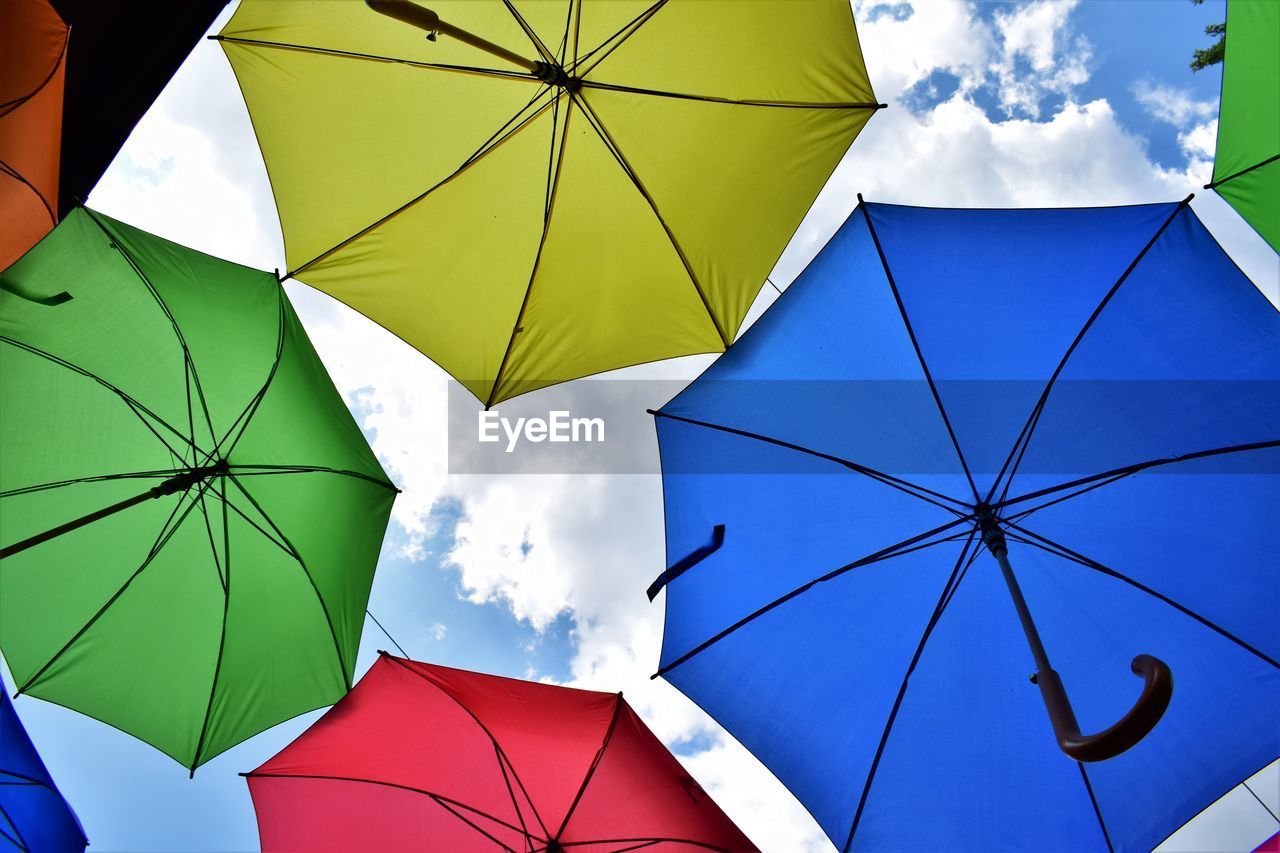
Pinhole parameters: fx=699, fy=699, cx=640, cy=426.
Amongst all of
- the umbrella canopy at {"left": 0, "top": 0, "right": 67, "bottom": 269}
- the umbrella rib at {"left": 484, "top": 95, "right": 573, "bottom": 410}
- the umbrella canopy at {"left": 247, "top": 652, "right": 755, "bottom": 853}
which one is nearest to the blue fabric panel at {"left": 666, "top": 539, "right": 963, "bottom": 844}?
the umbrella canopy at {"left": 247, "top": 652, "right": 755, "bottom": 853}

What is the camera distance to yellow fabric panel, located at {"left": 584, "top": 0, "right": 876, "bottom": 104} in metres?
3.92

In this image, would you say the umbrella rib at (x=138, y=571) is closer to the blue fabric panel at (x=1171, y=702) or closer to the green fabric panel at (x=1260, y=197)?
the blue fabric panel at (x=1171, y=702)

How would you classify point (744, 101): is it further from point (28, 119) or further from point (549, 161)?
point (28, 119)

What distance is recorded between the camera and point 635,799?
3941mm

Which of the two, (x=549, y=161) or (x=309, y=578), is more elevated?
(x=549, y=161)

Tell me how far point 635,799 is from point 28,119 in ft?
15.7

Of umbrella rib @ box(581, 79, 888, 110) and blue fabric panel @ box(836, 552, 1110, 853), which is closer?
blue fabric panel @ box(836, 552, 1110, 853)

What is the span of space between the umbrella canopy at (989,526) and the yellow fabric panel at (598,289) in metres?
0.82

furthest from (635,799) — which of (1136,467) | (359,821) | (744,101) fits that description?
(744,101)

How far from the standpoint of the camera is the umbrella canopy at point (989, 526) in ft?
10.6

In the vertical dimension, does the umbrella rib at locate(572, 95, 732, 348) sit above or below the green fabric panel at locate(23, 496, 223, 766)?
above

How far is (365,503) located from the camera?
4328 millimetres

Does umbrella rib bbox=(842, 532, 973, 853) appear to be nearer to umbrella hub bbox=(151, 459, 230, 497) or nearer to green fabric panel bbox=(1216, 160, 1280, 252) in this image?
green fabric panel bbox=(1216, 160, 1280, 252)

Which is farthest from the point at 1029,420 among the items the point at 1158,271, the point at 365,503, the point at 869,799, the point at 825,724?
the point at 365,503
